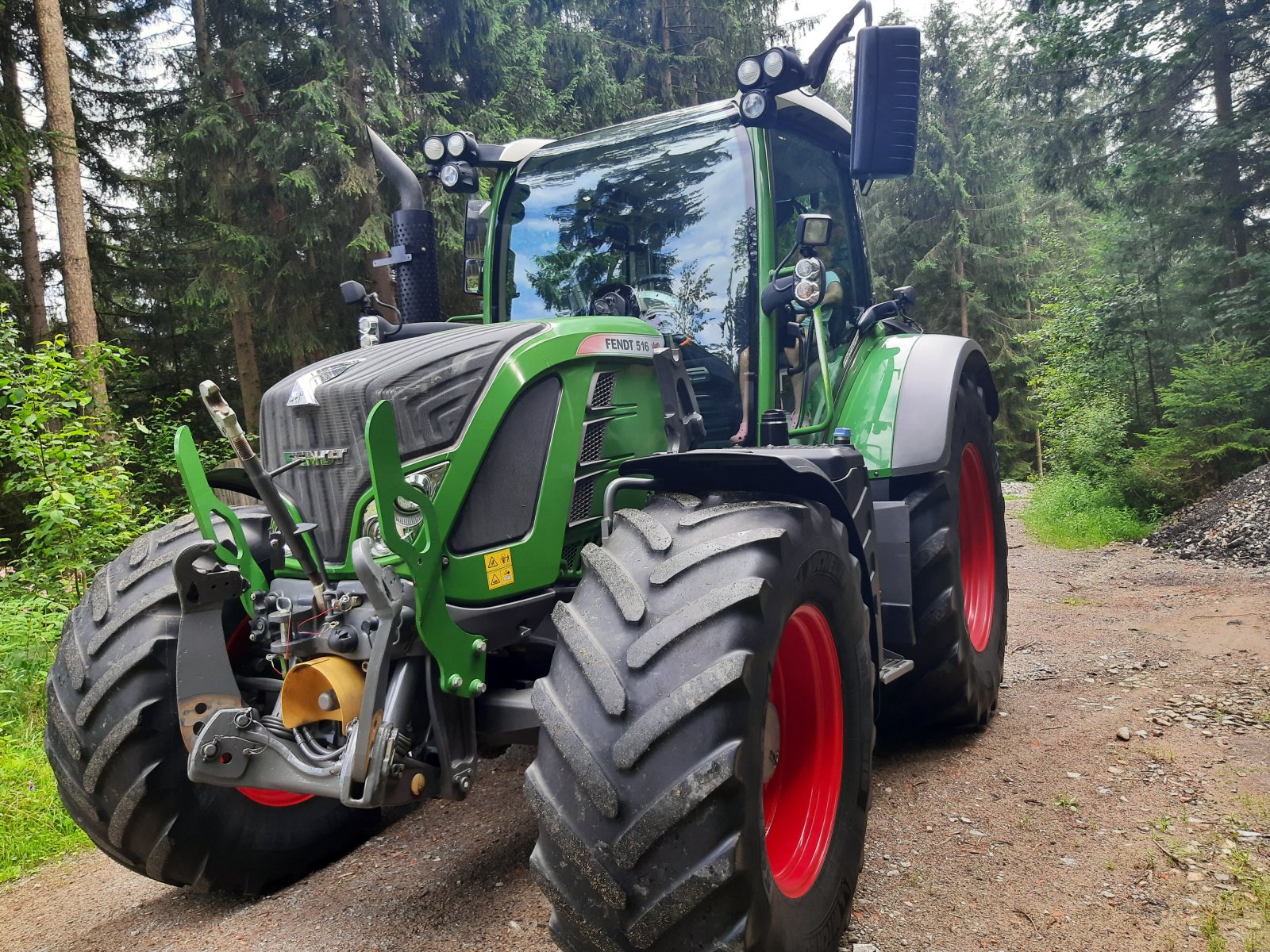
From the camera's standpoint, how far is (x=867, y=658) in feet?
8.79

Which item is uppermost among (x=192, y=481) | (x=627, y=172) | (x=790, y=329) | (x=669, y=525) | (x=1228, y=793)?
(x=627, y=172)

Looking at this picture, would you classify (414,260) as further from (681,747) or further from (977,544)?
(977,544)

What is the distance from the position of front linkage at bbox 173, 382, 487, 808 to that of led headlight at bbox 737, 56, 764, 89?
6.67ft

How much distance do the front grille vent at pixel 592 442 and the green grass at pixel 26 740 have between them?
2725mm

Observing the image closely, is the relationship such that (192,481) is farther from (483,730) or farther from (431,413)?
(483,730)

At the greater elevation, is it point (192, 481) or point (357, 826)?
point (192, 481)

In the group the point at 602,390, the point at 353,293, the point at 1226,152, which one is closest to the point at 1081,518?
the point at 1226,152

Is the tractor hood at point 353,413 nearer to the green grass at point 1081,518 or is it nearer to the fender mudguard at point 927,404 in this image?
the fender mudguard at point 927,404

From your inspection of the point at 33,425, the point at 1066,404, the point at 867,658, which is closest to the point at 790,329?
the point at 867,658

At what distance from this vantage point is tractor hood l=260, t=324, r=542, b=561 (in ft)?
8.32

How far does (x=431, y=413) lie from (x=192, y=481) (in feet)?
2.17

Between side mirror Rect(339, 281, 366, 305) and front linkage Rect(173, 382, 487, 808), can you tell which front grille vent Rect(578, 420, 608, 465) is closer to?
front linkage Rect(173, 382, 487, 808)

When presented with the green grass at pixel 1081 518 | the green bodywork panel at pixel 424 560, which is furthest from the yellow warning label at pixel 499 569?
the green grass at pixel 1081 518

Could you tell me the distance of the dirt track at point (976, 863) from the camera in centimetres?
255
